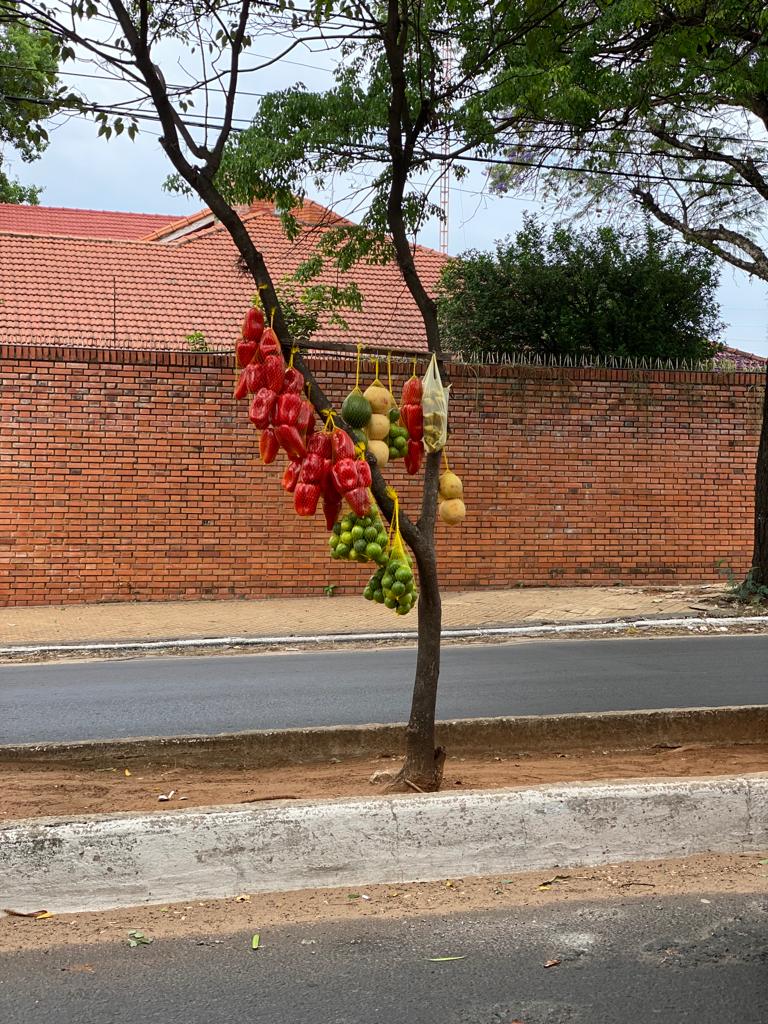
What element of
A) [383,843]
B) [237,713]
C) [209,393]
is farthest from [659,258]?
[383,843]

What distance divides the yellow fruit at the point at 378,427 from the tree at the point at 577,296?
11618 millimetres

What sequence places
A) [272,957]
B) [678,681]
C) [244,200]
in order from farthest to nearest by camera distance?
[244,200], [678,681], [272,957]

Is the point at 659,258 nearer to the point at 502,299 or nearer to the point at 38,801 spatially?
the point at 502,299

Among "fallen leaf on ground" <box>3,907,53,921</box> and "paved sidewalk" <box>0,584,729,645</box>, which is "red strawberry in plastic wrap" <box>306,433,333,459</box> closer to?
"fallen leaf on ground" <box>3,907,53,921</box>

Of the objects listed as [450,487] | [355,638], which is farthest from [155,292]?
[450,487]

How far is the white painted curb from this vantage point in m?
4.21

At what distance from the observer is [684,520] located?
645 inches

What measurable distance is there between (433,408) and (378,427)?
281 mm

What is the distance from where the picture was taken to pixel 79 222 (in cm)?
2594

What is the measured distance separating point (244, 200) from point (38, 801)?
310 inches

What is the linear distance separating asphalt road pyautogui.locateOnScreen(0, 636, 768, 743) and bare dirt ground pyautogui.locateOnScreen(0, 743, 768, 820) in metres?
1.82

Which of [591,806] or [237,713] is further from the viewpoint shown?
[237,713]

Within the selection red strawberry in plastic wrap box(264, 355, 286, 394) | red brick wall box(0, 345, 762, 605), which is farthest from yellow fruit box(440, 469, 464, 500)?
red brick wall box(0, 345, 762, 605)

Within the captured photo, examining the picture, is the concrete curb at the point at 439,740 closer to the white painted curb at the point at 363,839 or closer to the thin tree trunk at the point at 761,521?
the white painted curb at the point at 363,839
